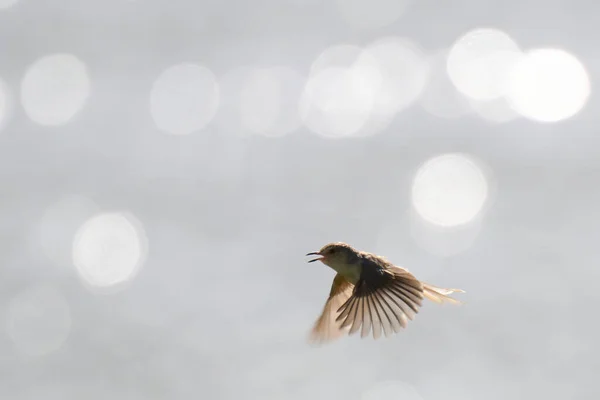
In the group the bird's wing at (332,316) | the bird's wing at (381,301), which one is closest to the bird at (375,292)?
the bird's wing at (381,301)

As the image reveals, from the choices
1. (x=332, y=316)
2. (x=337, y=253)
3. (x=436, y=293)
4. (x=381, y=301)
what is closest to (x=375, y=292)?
(x=381, y=301)

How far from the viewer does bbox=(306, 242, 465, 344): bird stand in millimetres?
8945

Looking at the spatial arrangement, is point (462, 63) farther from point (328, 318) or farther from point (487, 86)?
point (328, 318)

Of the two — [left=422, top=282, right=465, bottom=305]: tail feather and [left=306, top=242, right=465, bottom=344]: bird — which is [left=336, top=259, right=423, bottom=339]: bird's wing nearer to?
[left=306, top=242, right=465, bottom=344]: bird

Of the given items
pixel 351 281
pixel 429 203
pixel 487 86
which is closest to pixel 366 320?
pixel 351 281

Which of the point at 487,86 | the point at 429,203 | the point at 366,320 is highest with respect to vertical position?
the point at 487,86

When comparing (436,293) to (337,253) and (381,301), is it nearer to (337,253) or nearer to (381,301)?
(381,301)

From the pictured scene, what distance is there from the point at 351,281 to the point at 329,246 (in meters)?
0.33

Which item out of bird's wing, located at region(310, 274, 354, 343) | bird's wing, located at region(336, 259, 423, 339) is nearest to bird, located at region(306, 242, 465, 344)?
bird's wing, located at region(336, 259, 423, 339)

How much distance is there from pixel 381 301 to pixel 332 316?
0.91 meters

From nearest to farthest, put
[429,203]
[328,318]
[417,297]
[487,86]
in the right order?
[417,297] < [328,318] < [429,203] < [487,86]

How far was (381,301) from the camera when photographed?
29.5 ft

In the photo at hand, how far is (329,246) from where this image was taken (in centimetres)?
909

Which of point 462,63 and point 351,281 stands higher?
point 462,63
